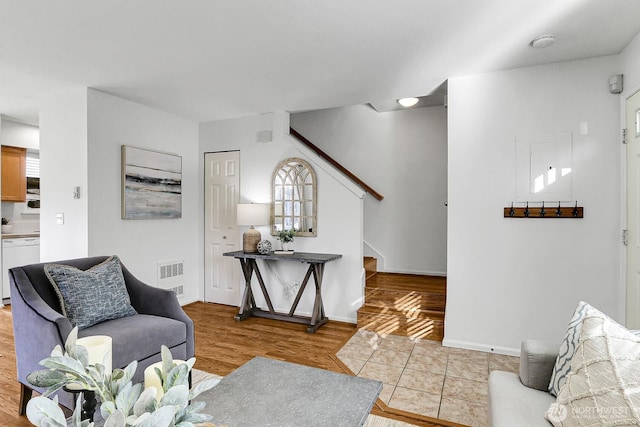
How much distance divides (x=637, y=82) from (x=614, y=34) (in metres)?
0.37

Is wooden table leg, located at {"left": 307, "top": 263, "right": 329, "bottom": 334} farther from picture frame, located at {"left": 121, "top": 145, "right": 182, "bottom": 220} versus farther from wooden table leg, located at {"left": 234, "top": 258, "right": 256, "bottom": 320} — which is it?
picture frame, located at {"left": 121, "top": 145, "right": 182, "bottom": 220}

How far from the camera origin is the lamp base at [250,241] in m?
4.15

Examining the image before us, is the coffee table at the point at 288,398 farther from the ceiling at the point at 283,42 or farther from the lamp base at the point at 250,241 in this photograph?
the lamp base at the point at 250,241

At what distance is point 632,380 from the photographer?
3.37ft

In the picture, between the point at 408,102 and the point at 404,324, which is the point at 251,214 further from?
the point at 408,102

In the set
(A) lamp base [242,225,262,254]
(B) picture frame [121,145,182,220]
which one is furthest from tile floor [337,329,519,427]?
(B) picture frame [121,145,182,220]

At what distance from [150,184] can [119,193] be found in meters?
0.39

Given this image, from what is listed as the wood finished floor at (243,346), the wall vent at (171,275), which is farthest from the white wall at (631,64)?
the wall vent at (171,275)

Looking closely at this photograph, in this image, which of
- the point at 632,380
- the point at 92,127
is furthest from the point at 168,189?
the point at 632,380

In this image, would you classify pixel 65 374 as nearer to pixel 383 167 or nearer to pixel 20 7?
pixel 20 7

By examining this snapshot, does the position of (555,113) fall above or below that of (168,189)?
above

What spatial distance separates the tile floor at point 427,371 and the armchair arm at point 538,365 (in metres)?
0.69

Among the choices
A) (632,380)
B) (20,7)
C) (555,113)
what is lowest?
(632,380)

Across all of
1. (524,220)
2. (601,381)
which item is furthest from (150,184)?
(601,381)
